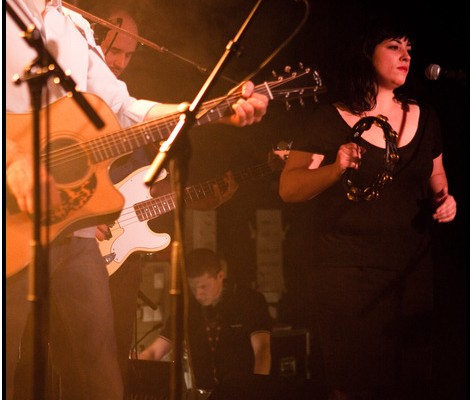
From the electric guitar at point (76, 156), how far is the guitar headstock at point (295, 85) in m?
0.20

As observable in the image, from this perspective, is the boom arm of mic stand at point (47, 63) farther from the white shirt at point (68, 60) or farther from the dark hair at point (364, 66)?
the dark hair at point (364, 66)

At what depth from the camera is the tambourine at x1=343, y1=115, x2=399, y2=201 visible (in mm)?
2600

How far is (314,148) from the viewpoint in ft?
8.82

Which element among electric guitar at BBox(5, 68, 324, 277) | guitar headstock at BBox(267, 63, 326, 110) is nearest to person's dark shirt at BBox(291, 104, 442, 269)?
guitar headstock at BBox(267, 63, 326, 110)

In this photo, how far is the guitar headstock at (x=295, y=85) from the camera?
255 centimetres

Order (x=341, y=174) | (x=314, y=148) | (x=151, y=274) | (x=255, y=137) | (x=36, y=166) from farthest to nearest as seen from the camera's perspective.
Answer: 1. (x=151, y=274)
2. (x=255, y=137)
3. (x=314, y=148)
4. (x=341, y=174)
5. (x=36, y=166)

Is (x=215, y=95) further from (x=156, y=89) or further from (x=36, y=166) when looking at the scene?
(x=36, y=166)

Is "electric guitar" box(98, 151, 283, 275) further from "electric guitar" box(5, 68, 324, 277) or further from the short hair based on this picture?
the short hair

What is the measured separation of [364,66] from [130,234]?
1296mm

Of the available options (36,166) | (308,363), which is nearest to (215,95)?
(36,166)

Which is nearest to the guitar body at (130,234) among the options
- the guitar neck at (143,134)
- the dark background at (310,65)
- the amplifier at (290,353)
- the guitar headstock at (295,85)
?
the guitar neck at (143,134)

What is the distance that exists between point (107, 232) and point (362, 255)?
1.10 meters

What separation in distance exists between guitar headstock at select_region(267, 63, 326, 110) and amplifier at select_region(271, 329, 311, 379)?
1448 mm

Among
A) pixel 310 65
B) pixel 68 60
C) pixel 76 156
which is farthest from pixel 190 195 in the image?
pixel 310 65
